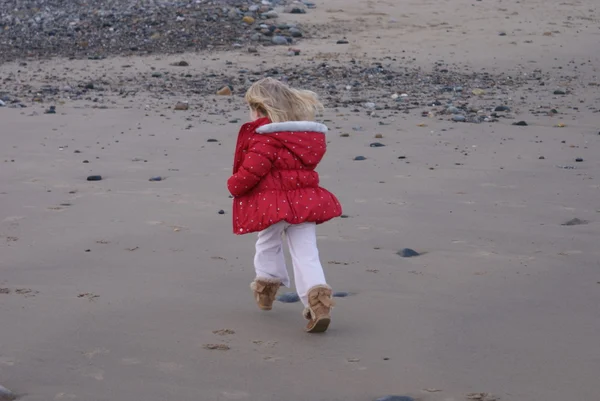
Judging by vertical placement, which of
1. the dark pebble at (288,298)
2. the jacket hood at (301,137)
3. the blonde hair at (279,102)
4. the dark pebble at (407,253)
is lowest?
the dark pebble at (288,298)

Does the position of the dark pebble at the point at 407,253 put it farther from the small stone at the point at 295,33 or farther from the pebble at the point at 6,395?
the small stone at the point at 295,33

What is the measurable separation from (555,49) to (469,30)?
172 centimetres

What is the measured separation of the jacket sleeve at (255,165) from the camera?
4266 mm

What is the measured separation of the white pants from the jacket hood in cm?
30

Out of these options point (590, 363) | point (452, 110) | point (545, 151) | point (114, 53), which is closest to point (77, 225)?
point (590, 363)

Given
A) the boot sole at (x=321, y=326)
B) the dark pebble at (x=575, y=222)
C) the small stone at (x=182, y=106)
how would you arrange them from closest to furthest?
the boot sole at (x=321, y=326)
the dark pebble at (x=575, y=222)
the small stone at (x=182, y=106)

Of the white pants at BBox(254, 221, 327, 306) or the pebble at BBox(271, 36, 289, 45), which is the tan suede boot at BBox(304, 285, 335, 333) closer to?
the white pants at BBox(254, 221, 327, 306)

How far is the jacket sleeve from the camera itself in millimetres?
4266

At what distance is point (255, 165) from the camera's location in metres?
4.26

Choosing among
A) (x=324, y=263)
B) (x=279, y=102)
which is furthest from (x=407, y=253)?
(x=279, y=102)

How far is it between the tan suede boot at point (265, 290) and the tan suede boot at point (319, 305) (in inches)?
11.5

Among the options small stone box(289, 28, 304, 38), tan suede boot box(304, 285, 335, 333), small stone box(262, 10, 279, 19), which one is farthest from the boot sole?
small stone box(262, 10, 279, 19)

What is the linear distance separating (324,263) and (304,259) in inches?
37.1

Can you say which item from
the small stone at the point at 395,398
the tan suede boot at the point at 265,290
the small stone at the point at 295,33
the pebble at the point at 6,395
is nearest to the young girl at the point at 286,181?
the tan suede boot at the point at 265,290
